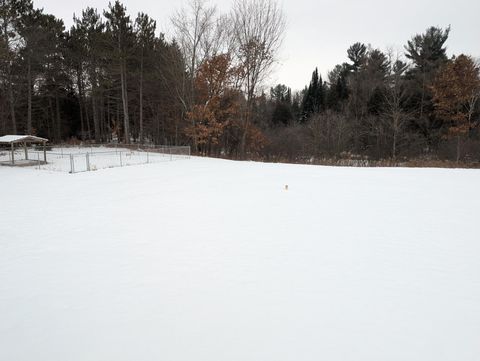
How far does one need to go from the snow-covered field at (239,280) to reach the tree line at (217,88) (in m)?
20.2

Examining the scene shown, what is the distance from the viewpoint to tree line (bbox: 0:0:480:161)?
1098 inches

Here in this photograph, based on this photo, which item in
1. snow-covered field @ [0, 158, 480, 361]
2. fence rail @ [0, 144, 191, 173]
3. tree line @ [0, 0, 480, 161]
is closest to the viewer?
snow-covered field @ [0, 158, 480, 361]

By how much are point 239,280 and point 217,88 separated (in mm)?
25170

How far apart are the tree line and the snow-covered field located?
20230 mm

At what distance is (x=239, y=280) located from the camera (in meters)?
4.87

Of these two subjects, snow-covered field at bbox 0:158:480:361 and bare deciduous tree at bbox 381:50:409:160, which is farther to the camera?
bare deciduous tree at bbox 381:50:409:160

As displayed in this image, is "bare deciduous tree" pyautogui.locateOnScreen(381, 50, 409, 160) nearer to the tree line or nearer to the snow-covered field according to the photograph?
the tree line

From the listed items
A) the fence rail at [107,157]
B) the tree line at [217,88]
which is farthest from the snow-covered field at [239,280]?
the tree line at [217,88]

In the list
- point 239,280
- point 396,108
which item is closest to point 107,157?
point 239,280

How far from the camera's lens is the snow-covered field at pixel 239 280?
11.3 feet

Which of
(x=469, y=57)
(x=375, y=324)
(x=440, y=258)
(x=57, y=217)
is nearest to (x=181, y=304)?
(x=375, y=324)

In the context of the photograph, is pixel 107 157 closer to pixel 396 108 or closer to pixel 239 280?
pixel 239 280

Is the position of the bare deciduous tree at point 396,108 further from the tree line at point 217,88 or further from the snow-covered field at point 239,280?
the snow-covered field at point 239,280

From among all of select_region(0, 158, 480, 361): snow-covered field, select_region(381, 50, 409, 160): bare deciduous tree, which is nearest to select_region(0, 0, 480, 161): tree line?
select_region(381, 50, 409, 160): bare deciduous tree
